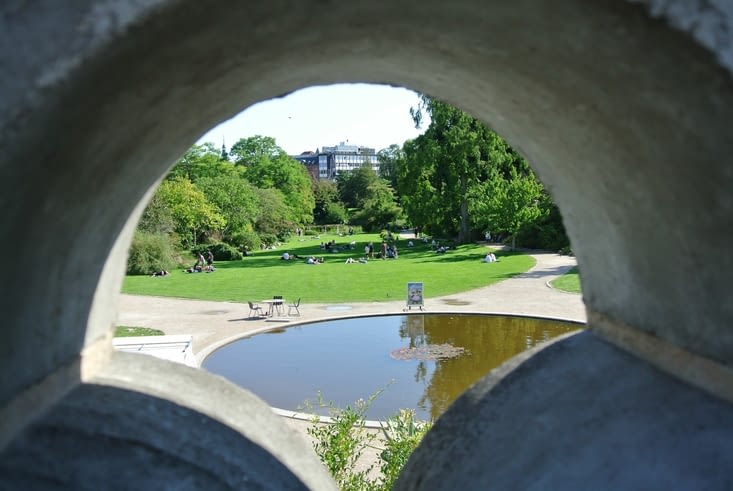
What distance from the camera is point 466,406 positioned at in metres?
4.05

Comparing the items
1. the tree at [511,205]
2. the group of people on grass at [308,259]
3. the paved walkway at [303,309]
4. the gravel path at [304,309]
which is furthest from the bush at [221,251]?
the gravel path at [304,309]

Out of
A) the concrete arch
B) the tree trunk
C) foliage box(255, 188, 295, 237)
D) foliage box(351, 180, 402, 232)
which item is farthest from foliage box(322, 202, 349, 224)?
the concrete arch

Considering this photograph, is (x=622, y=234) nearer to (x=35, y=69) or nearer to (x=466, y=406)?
(x=466, y=406)

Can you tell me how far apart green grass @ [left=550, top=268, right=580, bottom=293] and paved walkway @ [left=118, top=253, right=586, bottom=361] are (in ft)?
1.37

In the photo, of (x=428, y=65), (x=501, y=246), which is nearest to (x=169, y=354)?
(x=428, y=65)

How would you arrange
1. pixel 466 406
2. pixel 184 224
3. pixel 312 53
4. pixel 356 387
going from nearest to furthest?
pixel 312 53, pixel 466 406, pixel 356 387, pixel 184 224

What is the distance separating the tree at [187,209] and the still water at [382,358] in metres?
25.7

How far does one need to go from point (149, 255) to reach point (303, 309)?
16.4m

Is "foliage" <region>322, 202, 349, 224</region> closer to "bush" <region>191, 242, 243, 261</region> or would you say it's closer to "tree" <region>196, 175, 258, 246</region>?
"tree" <region>196, 175, 258, 246</region>

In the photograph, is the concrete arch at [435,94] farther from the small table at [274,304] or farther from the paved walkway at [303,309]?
the small table at [274,304]

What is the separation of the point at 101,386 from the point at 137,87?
177 centimetres

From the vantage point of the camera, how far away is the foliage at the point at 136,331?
60.7 ft

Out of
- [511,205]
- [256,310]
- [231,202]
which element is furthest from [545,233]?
[256,310]

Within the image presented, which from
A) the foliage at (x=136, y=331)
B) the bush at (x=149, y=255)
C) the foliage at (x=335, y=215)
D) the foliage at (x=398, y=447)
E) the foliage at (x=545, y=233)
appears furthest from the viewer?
the foliage at (x=335, y=215)
